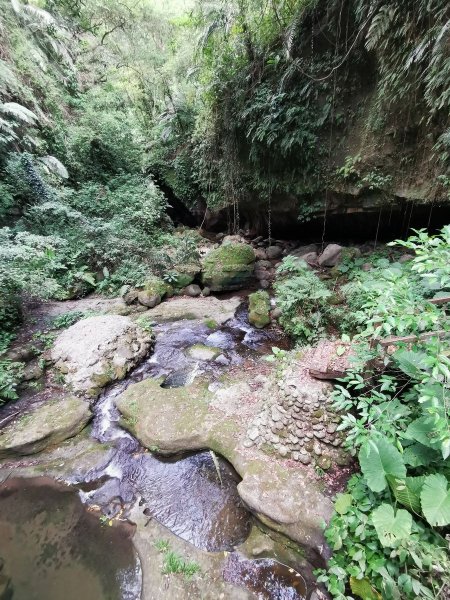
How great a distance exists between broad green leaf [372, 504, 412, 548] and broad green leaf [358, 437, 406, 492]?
0.14 metres

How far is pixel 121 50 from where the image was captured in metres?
13.6

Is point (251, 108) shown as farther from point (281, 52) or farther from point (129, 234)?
point (129, 234)

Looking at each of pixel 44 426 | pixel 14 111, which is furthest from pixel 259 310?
pixel 14 111

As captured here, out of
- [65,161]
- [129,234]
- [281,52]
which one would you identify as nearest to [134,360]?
[129,234]

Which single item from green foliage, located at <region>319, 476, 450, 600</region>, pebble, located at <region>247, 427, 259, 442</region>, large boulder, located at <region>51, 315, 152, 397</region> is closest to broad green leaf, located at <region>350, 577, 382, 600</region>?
green foliage, located at <region>319, 476, 450, 600</region>

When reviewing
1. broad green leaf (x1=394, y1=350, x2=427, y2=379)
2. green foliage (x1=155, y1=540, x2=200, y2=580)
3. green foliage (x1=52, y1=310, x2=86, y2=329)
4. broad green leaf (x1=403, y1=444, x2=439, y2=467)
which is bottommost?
green foliage (x1=155, y1=540, x2=200, y2=580)

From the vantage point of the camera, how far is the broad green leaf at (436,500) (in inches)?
70.0

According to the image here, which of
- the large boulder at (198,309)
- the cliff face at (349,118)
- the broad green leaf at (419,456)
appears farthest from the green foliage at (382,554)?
the cliff face at (349,118)

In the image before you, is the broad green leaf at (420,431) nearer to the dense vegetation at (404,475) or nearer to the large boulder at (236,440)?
the dense vegetation at (404,475)

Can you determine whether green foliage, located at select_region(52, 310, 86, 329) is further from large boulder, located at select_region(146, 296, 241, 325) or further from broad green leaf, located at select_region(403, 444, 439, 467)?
broad green leaf, located at select_region(403, 444, 439, 467)

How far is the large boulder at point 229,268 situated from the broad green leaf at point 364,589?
6.95 metres

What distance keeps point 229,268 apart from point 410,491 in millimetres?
7021

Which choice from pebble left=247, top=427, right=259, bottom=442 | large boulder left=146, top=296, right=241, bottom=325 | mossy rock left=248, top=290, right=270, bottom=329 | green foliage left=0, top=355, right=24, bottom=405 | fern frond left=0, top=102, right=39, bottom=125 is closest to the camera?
pebble left=247, top=427, right=259, bottom=442

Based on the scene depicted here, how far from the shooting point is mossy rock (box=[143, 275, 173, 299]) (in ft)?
26.5
